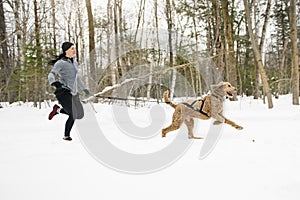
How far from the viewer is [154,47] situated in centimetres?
2116

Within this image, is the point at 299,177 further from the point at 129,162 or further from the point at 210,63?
the point at 210,63

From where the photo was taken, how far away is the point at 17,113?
37.3ft

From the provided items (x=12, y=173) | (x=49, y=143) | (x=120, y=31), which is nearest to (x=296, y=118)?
(x=49, y=143)

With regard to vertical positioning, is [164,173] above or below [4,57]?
below

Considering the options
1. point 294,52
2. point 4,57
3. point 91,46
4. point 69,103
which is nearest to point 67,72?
point 69,103

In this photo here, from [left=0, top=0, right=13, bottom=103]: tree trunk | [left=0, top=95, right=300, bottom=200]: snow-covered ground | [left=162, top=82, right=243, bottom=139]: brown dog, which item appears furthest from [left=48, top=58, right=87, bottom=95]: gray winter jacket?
[left=0, top=0, right=13, bottom=103]: tree trunk

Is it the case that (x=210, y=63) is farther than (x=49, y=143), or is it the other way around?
(x=210, y=63)

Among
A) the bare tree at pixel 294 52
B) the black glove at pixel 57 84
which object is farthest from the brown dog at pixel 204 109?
the bare tree at pixel 294 52

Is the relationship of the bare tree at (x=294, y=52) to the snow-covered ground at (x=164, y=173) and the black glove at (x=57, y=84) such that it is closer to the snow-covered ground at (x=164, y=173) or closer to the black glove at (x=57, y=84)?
the snow-covered ground at (x=164, y=173)

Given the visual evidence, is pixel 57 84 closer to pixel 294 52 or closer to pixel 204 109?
pixel 204 109

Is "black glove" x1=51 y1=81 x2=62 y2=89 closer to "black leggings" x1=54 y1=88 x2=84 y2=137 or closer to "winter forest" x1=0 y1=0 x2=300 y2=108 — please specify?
"black leggings" x1=54 y1=88 x2=84 y2=137

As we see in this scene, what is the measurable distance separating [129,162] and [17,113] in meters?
9.25

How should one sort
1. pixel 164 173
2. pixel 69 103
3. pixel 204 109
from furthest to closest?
pixel 204 109 < pixel 69 103 < pixel 164 173

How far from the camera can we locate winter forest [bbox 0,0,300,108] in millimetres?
13070
